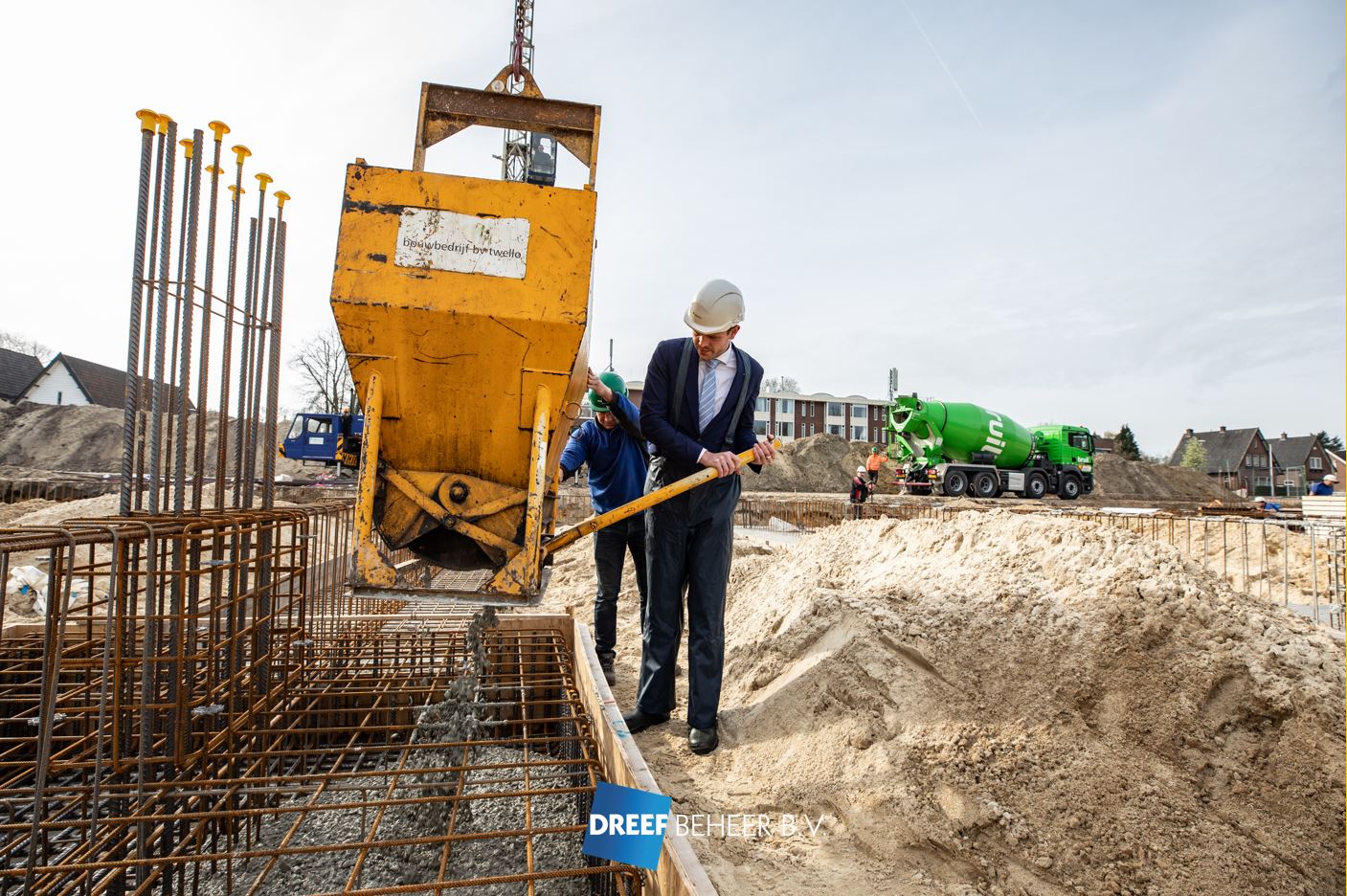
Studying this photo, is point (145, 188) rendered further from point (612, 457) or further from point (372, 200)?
point (612, 457)

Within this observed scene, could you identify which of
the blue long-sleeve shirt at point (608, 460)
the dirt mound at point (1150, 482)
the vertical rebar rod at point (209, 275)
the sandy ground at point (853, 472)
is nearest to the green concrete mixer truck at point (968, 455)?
the sandy ground at point (853, 472)

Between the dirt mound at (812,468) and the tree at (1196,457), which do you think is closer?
the dirt mound at (812,468)

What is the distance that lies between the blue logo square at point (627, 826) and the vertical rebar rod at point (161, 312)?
72.7 inches

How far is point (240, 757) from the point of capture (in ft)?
7.47

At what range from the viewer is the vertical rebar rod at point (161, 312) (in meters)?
2.38

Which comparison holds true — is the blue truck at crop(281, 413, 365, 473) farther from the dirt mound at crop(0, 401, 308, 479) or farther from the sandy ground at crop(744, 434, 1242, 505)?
the sandy ground at crop(744, 434, 1242, 505)

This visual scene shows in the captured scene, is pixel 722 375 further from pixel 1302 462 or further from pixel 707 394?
pixel 1302 462

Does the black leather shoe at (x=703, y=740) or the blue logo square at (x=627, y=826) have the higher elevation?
the blue logo square at (x=627, y=826)

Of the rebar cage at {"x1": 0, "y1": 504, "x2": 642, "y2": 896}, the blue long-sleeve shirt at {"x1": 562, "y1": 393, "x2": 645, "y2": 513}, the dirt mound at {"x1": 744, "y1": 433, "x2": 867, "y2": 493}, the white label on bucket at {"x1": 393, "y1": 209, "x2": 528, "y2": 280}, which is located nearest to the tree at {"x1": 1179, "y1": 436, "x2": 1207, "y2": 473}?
the dirt mound at {"x1": 744, "y1": 433, "x2": 867, "y2": 493}

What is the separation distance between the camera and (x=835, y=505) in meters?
16.8

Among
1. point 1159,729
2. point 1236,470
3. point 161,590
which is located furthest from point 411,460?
point 1236,470

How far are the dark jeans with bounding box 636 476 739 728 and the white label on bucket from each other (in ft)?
4.28

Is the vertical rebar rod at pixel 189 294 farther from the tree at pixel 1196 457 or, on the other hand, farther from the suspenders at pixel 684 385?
the tree at pixel 1196 457

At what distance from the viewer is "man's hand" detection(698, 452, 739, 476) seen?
2986mm
